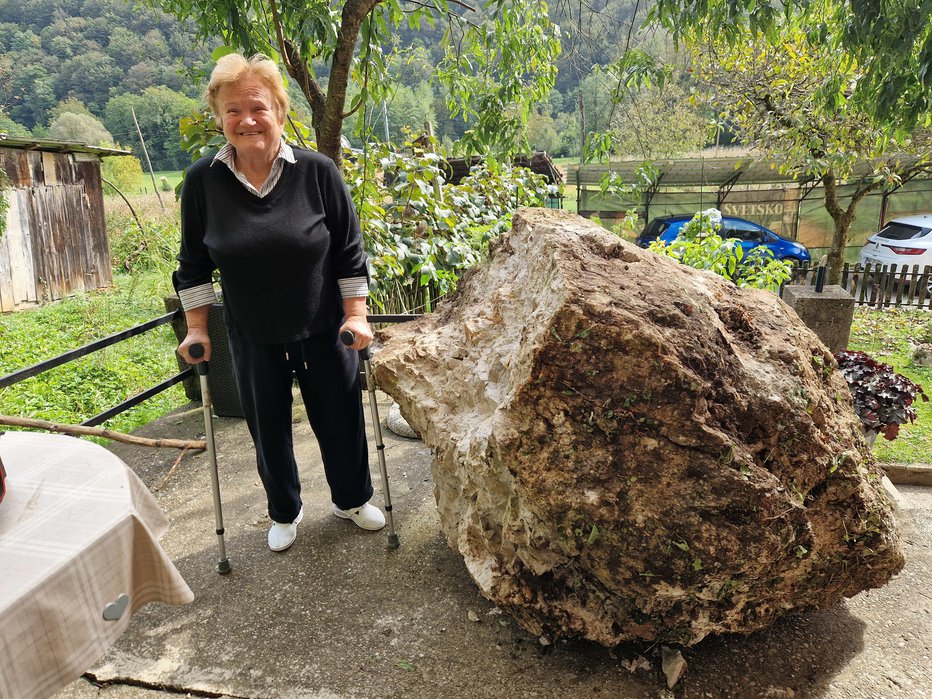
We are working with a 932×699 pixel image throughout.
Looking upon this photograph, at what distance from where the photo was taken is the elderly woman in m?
2.39

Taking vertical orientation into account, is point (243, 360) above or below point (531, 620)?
above

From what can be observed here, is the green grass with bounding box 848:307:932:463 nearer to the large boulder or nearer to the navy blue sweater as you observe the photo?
the large boulder

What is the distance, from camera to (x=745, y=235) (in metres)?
13.9

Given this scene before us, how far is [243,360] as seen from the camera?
8.77ft

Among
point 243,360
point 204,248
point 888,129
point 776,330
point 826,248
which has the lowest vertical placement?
point 826,248

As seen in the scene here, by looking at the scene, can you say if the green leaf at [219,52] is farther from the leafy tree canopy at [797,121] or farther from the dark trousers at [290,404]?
the leafy tree canopy at [797,121]

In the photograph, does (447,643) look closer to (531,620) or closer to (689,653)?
(531,620)

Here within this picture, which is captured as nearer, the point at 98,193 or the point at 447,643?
the point at 447,643

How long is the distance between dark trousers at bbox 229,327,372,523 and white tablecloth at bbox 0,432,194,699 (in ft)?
2.96

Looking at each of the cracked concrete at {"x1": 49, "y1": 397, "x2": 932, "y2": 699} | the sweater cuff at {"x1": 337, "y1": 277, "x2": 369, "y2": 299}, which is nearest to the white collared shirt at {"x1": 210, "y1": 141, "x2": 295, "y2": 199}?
the sweater cuff at {"x1": 337, "y1": 277, "x2": 369, "y2": 299}

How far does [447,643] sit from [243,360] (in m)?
1.43

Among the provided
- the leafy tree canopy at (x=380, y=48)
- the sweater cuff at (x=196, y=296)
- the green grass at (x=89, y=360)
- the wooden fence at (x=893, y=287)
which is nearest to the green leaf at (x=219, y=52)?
the leafy tree canopy at (x=380, y=48)

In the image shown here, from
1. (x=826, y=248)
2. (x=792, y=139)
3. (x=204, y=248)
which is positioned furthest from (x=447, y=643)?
(x=826, y=248)

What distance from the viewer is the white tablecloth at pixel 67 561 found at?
1237 millimetres
